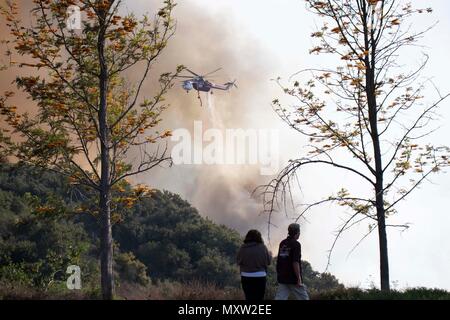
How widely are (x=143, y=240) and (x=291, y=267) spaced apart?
2184 inches

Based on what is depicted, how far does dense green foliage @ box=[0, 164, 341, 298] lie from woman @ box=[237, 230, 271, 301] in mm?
34836

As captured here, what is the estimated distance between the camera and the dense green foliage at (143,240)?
171 ft

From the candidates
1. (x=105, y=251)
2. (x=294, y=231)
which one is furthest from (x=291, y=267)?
(x=105, y=251)

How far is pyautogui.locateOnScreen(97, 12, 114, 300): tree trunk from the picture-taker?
19.4 m

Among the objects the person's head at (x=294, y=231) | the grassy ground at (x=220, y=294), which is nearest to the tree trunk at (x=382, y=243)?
the grassy ground at (x=220, y=294)

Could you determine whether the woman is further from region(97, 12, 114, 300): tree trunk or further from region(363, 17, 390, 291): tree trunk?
region(97, 12, 114, 300): tree trunk

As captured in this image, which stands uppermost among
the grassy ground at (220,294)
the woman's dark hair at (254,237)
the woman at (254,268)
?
the woman's dark hair at (254,237)

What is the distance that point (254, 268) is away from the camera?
13398 millimetres

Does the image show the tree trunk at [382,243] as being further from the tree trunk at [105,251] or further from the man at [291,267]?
the tree trunk at [105,251]

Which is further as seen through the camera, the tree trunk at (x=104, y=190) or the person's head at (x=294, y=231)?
the tree trunk at (x=104, y=190)

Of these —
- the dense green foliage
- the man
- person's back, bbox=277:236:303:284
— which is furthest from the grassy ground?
the dense green foliage

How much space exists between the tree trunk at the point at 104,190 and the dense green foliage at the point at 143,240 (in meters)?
27.8

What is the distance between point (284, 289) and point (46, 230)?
4250 centimetres
